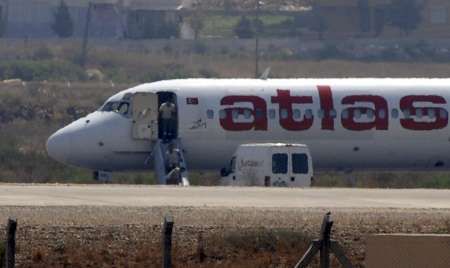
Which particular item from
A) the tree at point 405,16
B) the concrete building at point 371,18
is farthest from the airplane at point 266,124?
the concrete building at point 371,18

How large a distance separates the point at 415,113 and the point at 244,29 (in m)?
84.8

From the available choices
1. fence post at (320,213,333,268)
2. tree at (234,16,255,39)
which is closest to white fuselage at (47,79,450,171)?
fence post at (320,213,333,268)

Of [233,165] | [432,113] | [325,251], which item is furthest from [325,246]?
[432,113]

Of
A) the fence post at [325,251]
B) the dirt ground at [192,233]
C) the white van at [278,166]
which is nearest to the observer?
the fence post at [325,251]

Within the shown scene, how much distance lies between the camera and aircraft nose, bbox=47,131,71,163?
48906mm

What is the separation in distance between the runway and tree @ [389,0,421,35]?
311ft

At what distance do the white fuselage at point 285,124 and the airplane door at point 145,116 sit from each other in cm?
19

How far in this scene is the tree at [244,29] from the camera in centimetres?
13200

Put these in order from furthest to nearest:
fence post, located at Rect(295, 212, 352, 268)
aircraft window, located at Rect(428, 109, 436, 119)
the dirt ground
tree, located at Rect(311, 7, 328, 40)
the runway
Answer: tree, located at Rect(311, 7, 328, 40) < aircraft window, located at Rect(428, 109, 436, 119) < the runway < the dirt ground < fence post, located at Rect(295, 212, 352, 268)

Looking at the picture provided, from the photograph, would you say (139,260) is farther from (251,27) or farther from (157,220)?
(251,27)

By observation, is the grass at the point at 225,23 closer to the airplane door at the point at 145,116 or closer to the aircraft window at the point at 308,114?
the airplane door at the point at 145,116

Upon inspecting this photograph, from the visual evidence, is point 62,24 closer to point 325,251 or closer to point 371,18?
point 371,18

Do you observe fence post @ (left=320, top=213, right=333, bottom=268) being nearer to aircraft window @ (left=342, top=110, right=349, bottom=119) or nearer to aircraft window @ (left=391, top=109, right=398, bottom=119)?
aircraft window @ (left=342, top=110, right=349, bottom=119)

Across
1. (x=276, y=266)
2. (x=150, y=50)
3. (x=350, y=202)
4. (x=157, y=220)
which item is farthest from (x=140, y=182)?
(x=150, y=50)
